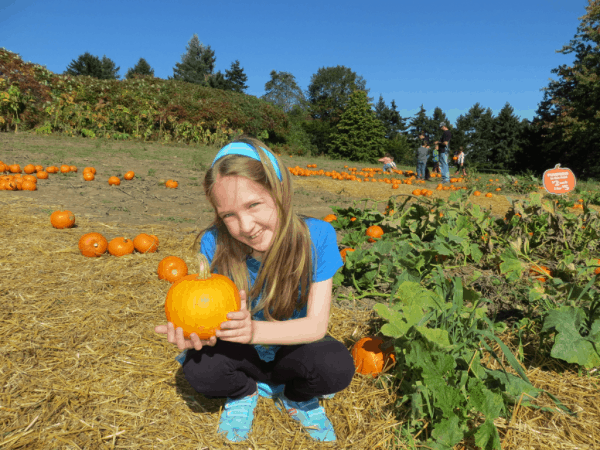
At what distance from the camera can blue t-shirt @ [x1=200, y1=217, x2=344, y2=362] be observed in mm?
1785

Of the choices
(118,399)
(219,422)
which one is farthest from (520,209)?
(118,399)

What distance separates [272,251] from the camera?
171cm

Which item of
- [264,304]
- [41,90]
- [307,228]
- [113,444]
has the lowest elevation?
[113,444]

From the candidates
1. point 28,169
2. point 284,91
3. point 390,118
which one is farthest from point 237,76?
point 28,169

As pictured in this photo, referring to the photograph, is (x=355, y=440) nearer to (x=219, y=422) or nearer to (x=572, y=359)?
(x=219, y=422)

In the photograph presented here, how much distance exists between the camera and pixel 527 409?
1.88 meters

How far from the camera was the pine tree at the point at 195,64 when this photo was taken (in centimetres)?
5999

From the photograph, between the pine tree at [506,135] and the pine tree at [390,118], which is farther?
the pine tree at [390,118]

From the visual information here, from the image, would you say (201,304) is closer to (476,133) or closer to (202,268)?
(202,268)

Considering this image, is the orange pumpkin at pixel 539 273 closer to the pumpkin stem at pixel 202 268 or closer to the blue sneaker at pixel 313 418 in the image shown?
the blue sneaker at pixel 313 418

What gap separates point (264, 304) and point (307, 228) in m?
0.44

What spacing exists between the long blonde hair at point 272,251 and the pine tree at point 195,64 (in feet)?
202

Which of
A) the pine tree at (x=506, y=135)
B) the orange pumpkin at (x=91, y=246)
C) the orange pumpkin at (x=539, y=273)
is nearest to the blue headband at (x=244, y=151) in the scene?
the orange pumpkin at (x=539, y=273)

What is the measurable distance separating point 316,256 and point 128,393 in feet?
4.34
